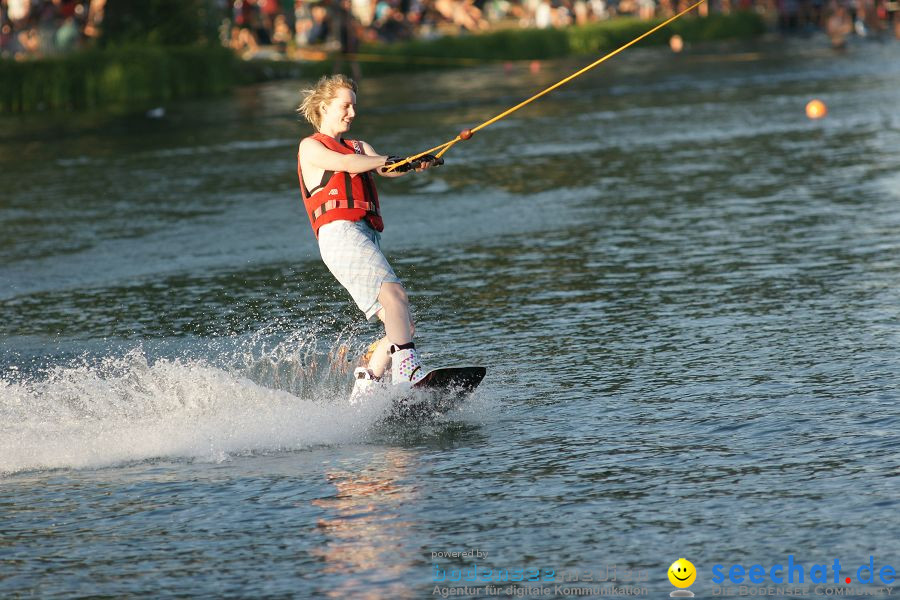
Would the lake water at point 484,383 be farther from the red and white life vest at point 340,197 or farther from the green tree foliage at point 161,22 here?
the green tree foliage at point 161,22

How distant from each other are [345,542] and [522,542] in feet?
2.04

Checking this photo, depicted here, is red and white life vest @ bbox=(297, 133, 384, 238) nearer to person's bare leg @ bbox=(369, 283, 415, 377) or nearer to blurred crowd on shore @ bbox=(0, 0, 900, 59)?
person's bare leg @ bbox=(369, 283, 415, 377)

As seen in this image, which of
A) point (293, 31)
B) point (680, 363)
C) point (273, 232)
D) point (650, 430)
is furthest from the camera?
point (293, 31)

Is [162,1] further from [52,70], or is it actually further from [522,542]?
[522,542]

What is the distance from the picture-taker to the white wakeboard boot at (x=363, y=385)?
7632mm

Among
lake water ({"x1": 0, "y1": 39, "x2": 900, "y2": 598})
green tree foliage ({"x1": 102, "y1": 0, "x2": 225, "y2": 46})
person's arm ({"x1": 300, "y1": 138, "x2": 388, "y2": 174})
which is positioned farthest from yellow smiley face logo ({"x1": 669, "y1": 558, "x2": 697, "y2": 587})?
green tree foliage ({"x1": 102, "y1": 0, "x2": 225, "y2": 46})

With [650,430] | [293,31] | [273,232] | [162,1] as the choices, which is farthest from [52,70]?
[650,430]

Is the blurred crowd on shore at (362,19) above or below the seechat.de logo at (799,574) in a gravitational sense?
above

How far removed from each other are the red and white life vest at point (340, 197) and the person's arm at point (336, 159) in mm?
50

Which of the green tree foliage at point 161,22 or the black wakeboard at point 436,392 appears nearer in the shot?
the black wakeboard at point 436,392

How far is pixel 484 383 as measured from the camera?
27.2 ft

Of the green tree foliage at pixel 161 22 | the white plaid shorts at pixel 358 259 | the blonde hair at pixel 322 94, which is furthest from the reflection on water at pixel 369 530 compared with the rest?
the green tree foliage at pixel 161 22

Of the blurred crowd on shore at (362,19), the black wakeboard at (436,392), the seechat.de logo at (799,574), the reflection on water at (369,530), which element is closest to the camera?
the seechat.de logo at (799,574)

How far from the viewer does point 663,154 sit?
63.5 ft
